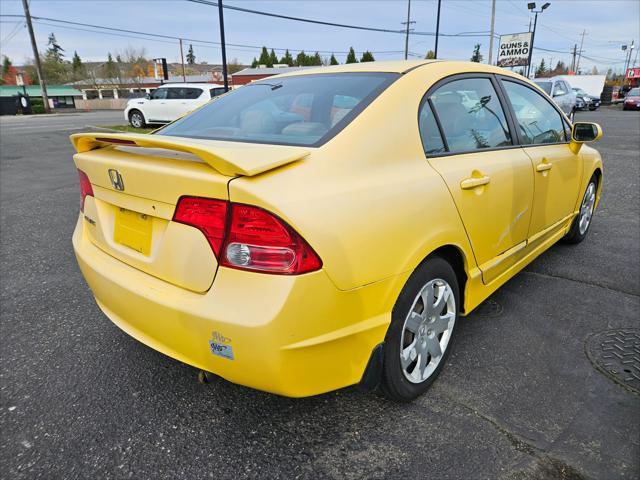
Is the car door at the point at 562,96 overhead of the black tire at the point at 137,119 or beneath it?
overhead

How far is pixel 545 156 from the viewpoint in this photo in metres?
3.28

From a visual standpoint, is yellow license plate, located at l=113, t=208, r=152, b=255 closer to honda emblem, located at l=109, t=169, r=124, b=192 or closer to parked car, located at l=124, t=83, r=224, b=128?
honda emblem, located at l=109, t=169, r=124, b=192

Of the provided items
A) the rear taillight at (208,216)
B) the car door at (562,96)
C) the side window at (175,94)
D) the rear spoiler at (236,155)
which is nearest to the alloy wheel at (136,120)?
the side window at (175,94)

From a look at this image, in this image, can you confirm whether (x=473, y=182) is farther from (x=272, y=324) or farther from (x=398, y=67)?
(x=272, y=324)

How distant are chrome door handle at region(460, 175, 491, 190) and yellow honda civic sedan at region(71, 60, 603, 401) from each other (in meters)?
0.01

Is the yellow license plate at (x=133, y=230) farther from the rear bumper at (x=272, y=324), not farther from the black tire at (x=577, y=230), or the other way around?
the black tire at (x=577, y=230)

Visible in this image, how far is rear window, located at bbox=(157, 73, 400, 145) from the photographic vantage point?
6.99 ft

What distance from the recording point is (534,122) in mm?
3373

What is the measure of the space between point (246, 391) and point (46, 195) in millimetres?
6244

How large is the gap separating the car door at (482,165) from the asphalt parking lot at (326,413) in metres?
Result: 0.59

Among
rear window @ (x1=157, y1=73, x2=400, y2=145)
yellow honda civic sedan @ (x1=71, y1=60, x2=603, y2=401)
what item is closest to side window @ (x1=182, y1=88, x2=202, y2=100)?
rear window @ (x1=157, y1=73, x2=400, y2=145)

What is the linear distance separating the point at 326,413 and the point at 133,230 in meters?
1.25

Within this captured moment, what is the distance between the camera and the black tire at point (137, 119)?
19188 millimetres

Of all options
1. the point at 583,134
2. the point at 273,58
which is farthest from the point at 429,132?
the point at 273,58
